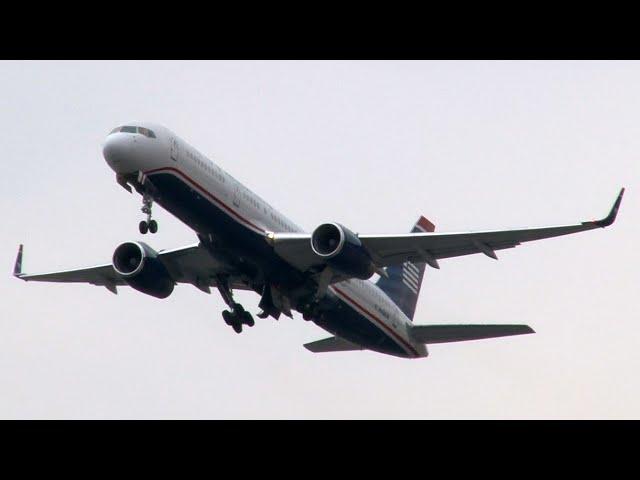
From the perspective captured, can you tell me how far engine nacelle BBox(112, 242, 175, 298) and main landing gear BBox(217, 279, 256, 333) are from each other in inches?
92.6

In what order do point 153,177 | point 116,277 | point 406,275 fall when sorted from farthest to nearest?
point 406,275
point 116,277
point 153,177

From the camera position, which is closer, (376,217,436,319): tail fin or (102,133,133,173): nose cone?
(102,133,133,173): nose cone

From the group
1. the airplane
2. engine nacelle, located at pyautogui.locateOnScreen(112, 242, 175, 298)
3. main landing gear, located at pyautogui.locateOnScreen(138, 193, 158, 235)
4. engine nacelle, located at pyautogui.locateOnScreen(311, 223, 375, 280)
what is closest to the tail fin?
the airplane

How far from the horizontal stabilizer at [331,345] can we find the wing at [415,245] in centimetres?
724

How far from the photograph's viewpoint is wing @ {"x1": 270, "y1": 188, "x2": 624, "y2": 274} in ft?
139

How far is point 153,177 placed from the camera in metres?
41.1

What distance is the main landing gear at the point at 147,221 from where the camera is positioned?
41.6 metres

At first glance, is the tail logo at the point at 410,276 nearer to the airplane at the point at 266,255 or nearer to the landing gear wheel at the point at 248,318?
the airplane at the point at 266,255

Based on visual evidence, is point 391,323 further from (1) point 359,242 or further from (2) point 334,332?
(1) point 359,242

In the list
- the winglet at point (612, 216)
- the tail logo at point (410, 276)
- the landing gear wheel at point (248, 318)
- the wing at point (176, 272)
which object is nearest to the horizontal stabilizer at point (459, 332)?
the tail logo at point (410, 276)

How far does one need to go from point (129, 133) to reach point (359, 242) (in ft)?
29.4

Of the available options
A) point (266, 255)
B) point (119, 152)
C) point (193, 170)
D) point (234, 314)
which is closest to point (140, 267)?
point (234, 314)

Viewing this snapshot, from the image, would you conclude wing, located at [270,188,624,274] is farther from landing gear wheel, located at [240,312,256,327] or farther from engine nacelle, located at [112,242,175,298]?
engine nacelle, located at [112,242,175,298]

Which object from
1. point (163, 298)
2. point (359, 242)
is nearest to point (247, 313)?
point (163, 298)
